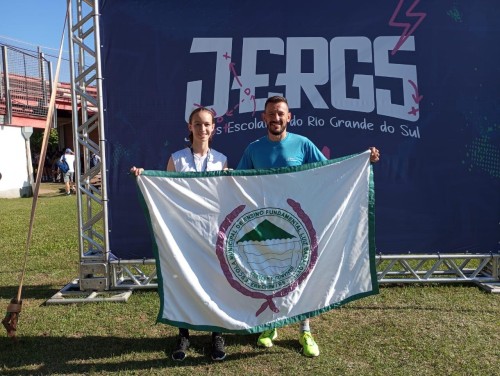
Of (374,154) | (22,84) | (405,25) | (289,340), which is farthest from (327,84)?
(22,84)

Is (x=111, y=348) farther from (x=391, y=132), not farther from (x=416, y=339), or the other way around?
(x=391, y=132)

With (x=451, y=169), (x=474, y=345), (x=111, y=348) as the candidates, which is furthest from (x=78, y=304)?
(x=451, y=169)

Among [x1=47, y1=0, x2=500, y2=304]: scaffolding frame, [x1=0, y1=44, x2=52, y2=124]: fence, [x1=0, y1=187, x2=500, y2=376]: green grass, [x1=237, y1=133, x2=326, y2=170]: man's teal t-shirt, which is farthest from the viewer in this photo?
[x1=0, y1=44, x2=52, y2=124]: fence

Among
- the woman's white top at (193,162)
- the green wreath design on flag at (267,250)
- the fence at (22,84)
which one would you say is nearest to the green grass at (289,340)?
the green wreath design on flag at (267,250)

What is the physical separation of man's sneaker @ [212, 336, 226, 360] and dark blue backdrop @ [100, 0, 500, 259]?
74.4 inches

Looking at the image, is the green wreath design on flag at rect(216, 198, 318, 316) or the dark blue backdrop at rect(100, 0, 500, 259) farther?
the dark blue backdrop at rect(100, 0, 500, 259)

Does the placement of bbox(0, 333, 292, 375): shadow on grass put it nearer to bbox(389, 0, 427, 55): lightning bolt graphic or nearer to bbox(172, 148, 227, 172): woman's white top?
bbox(172, 148, 227, 172): woman's white top

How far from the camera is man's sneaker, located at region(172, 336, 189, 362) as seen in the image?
3.54m

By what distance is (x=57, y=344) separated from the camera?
12.7 ft

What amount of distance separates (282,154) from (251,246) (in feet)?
2.43

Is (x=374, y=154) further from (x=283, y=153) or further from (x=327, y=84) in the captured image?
(x=327, y=84)

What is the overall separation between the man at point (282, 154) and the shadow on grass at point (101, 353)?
0.53ft

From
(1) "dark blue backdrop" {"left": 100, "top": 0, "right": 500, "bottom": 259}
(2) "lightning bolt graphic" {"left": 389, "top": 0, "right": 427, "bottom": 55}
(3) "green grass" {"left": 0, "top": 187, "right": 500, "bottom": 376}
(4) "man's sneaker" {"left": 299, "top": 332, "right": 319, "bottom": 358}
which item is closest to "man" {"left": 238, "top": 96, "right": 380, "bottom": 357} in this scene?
(4) "man's sneaker" {"left": 299, "top": 332, "right": 319, "bottom": 358}

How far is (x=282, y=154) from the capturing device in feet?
12.0
